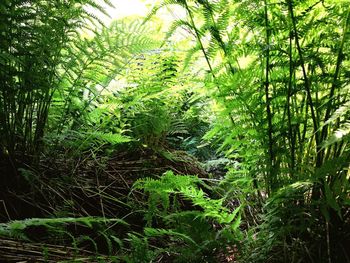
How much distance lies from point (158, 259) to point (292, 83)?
70 cm

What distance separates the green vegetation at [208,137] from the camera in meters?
0.96

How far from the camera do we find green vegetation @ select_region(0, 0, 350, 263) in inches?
37.7

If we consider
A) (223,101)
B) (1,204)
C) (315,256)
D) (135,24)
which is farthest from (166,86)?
(315,256)

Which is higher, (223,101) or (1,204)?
(223,101)

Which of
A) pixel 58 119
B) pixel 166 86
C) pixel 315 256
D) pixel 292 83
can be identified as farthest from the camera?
pixel 166 86

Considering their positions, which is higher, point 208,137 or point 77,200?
point 208,137

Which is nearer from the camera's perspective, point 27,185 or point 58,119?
point 27,185

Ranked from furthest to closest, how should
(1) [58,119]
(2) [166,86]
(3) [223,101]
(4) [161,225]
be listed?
(2) [166,86]
(1) [58,119]
(4) [161,225]
(3) [223,101]

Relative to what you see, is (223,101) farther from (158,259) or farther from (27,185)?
(27,185)

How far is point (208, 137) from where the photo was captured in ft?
4.36

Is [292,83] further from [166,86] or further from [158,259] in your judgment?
[166,86]

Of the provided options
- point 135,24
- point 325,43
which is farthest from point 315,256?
point 135,24

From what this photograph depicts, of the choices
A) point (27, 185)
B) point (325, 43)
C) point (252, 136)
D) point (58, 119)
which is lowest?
point (27, 185)

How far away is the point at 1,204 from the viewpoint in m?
1.14
